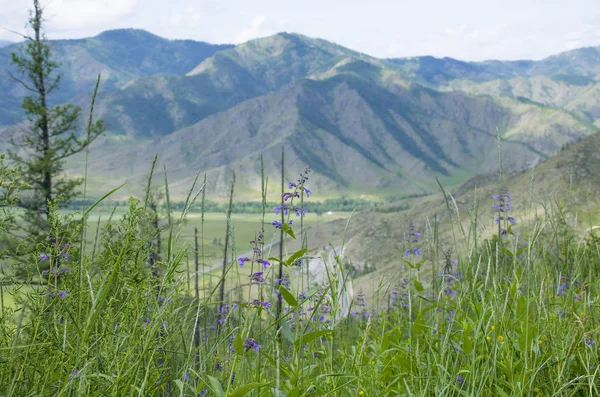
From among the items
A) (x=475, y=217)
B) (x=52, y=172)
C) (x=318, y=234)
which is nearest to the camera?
(x=475, y=217)

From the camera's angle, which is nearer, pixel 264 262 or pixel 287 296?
pixel 287 296

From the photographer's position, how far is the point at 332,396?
2289 millimetres

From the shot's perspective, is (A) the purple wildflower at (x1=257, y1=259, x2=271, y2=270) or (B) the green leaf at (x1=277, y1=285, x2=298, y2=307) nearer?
(B) the green leaf at (x1=277, y1=285, x2=298, y2=307)

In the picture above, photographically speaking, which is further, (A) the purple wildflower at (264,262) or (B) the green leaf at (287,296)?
(A) the purple wildflower at (264,262)

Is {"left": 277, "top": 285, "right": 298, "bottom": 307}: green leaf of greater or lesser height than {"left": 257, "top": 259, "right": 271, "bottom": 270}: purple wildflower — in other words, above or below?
below

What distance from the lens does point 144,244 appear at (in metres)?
1.85

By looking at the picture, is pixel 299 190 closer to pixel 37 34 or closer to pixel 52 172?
pixel 52 172

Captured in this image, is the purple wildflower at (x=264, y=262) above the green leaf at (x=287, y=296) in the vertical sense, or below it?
above

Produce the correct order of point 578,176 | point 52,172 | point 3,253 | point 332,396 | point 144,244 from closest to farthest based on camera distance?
point 3,253, point 144,244, point 332,396, point 52,172, point 578,176

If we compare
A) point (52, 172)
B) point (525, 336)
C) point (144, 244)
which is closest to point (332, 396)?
point (525, 336)

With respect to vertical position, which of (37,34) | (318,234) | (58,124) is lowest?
(318,234)

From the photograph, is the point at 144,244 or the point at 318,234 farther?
the point at 318,234

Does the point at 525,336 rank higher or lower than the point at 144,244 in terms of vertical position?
lower

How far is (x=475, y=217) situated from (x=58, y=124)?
87.7 ft
